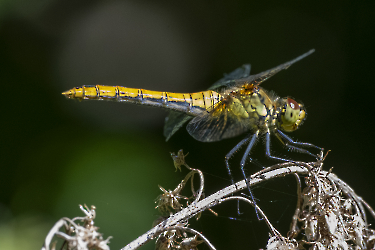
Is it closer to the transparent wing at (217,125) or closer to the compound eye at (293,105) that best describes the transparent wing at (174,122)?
the transparent wing at (217,125)

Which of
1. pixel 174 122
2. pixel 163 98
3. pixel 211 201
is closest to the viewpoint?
pixel 211 201

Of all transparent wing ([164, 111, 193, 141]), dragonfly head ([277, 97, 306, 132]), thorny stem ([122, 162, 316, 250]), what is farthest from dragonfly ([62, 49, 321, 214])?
thorny stem ([122, 162, 316, 250])

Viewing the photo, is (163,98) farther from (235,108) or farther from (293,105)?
(293,105)

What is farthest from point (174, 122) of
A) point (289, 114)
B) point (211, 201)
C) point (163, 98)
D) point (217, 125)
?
point (211, 201)

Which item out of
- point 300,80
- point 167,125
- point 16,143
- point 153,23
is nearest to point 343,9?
point 300,80


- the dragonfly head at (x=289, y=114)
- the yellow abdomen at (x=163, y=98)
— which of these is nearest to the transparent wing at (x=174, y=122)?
the yellow abdomen at (x=163, y=98)

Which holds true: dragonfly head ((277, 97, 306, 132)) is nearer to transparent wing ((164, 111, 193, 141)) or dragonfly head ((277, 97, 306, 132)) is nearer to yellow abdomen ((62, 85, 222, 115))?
yellow abdomen ((62, 85, 222, 115))

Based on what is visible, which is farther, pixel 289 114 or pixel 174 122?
pixel 174 122
